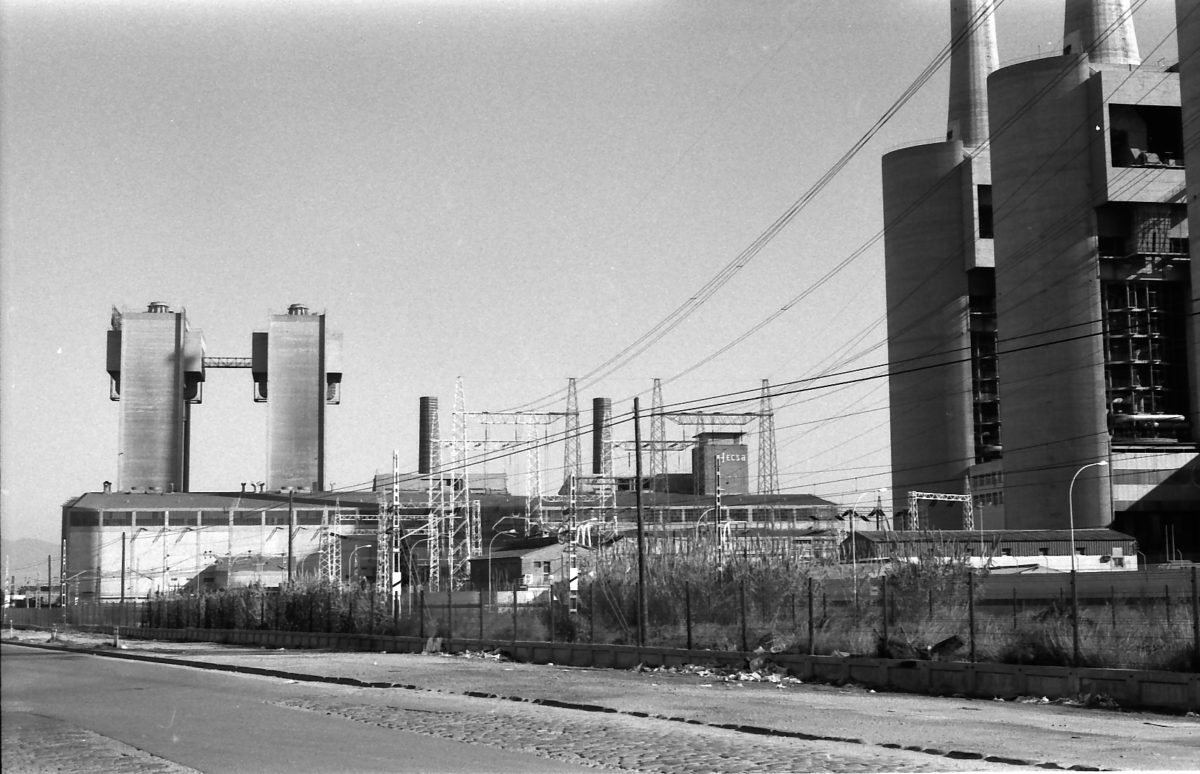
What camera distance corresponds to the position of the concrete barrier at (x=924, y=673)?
20166mm

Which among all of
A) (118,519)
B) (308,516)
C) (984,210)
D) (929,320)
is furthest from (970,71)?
(118,519)

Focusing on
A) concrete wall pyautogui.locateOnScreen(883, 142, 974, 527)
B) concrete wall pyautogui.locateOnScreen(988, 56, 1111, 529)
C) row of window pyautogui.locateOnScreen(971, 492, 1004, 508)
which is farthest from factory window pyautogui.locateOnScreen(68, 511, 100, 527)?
concrete wall pyautogui.locateOnScreen(988, 56, 1111, 529)

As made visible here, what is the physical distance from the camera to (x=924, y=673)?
24.3 metres

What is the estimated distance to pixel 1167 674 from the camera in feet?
65.5

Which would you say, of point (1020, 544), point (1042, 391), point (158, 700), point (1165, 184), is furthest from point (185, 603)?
point (1165, 184)

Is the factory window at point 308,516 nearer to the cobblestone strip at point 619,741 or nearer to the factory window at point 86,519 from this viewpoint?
the factory window at point 86,519

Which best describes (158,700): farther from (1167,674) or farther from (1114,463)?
(1114,463)

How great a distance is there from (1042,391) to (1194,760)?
3693 inches

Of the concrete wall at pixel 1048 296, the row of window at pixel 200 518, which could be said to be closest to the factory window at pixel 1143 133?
the concrete wall at pixel 1048 296

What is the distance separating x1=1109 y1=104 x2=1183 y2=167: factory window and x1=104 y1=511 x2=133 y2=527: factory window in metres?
99.7

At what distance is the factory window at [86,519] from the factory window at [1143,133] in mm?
100743

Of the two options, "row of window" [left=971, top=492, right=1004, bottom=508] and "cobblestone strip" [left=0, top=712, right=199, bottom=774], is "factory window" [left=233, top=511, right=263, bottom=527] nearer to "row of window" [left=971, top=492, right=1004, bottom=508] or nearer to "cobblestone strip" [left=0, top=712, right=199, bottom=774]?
"row of window" [left=971, top=492, right=1004, bottom=508]

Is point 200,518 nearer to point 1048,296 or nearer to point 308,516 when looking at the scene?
point 308,516

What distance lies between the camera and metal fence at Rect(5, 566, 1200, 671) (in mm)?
22672
